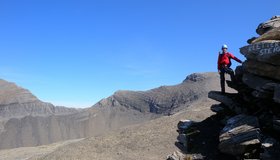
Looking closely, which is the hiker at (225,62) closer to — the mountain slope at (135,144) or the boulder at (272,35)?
the boulder at (272,35)

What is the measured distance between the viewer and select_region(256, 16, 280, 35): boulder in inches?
719

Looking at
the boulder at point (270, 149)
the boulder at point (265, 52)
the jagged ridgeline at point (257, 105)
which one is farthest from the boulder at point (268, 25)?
the boulder at point (270, 149)

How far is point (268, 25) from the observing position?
18516mm

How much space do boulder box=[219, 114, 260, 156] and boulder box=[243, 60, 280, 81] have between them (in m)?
1.70

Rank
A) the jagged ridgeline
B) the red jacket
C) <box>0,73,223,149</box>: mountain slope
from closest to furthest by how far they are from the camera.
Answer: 1. the jagged ridgeline
2. the red jacket
3. <box>0,73,223,149</box>: mountain slope

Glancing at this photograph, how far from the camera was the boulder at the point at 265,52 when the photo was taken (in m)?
15.4

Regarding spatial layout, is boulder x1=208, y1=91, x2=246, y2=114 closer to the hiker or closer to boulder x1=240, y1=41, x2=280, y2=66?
the hiker

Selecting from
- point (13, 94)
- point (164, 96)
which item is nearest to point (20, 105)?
point (13, 94)

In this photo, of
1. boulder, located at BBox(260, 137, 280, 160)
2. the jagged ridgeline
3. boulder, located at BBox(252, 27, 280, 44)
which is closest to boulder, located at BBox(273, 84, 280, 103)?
the jagged ridgeline

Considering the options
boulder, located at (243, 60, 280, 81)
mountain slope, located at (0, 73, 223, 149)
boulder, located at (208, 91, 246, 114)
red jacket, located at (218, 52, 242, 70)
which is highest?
red jacket, located at (218, 52, 242, 70)

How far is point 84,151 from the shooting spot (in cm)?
4028

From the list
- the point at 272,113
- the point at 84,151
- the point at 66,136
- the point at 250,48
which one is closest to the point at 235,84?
the point at 250,48

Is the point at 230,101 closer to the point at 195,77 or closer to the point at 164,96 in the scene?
the point at 164,96

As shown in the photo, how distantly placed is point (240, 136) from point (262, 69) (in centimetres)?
291
